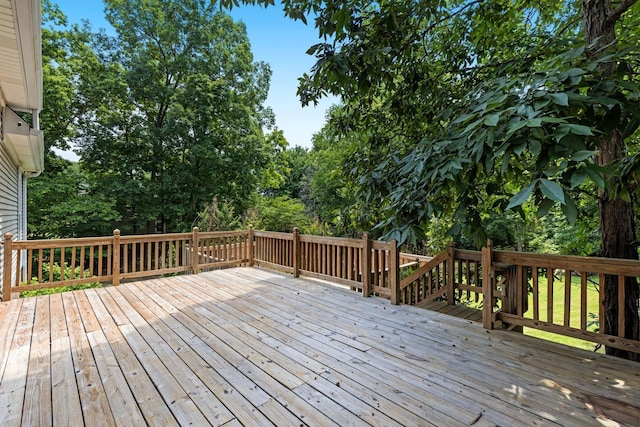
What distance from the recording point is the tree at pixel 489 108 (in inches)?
54.2

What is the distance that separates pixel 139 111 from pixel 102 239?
10083mm

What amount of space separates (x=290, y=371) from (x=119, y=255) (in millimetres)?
4373

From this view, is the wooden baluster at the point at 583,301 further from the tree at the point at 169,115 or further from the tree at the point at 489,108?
the tree at the point at 169,115

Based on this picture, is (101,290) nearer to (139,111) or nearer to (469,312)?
(469,312)

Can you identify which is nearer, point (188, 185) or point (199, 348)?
point (199, 348)

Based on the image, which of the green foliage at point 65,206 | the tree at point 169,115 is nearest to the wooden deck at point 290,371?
the green foliage at point 65,206

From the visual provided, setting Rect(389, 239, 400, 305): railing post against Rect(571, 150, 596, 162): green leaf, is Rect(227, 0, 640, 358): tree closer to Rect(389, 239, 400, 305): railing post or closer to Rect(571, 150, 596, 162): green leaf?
Rect(571, 150, 596, 162): green leaf

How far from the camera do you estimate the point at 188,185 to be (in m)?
13.1

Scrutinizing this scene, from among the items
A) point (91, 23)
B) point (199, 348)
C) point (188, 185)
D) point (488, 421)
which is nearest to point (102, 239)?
point (199, 348)

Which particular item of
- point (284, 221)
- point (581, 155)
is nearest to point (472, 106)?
point (581, 155)

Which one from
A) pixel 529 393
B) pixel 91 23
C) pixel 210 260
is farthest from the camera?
pixel 91 23

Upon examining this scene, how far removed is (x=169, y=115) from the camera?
39.4 feet

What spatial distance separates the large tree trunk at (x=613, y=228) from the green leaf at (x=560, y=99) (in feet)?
6.07

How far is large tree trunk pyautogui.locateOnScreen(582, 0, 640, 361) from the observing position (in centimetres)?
266
